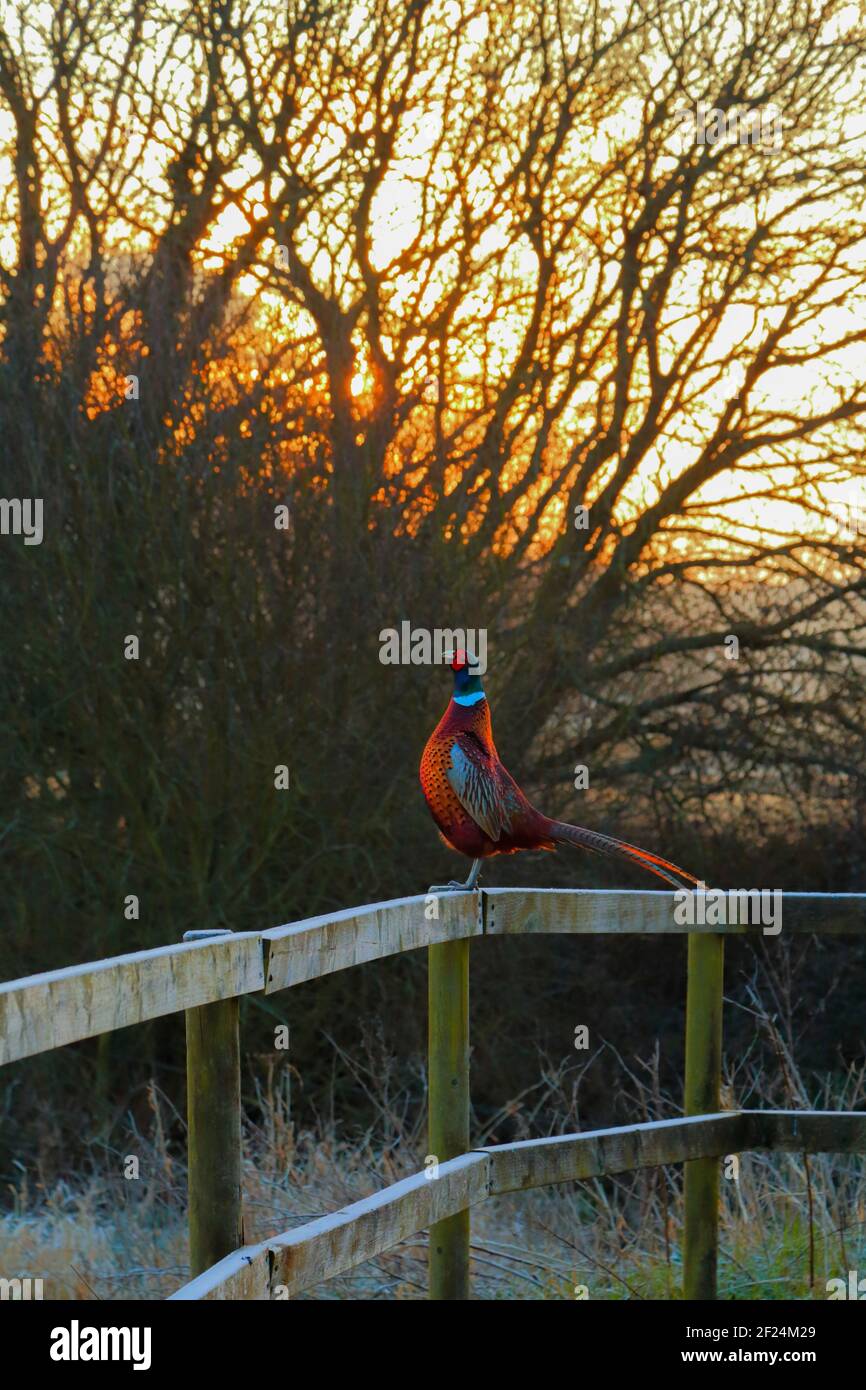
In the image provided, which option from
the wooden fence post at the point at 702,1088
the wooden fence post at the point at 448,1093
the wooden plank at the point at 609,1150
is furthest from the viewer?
the wooden fence post at the point at 702,1088

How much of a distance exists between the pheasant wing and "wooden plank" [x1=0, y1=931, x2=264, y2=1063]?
6.11ft

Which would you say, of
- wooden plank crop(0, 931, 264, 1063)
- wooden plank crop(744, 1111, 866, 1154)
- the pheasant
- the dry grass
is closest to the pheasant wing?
the pheasant

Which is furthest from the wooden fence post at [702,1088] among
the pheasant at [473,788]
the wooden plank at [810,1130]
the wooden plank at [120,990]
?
the wooden plank at [120,990]

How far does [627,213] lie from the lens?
14266mm

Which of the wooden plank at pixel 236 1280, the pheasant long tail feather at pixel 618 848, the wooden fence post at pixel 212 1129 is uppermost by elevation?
the pheasant long tail feather at pixel 618 848

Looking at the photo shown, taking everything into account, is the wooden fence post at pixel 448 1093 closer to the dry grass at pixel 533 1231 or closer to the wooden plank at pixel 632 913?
the wooden plank at pixel 632 913

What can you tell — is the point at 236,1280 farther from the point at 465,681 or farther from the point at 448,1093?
the point at 465,681

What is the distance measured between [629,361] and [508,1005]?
5.52 meters

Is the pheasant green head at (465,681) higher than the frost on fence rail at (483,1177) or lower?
higher

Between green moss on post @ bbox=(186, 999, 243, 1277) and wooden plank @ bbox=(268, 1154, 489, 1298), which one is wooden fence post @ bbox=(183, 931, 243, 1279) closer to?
green moss on post @ bbox=(186, 999, 243, 1277)

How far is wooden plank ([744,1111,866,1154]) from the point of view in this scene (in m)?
3.84

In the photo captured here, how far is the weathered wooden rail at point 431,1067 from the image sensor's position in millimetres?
2195

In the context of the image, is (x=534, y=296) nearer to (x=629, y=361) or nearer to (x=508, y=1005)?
(x=629, y=361)
